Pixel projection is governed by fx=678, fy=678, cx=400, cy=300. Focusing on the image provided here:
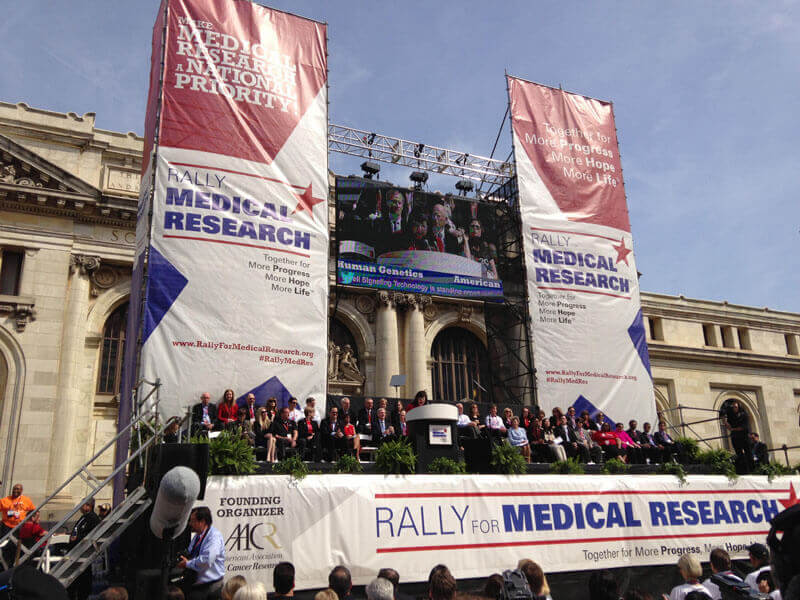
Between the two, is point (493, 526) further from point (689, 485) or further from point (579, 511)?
point (689, 485)

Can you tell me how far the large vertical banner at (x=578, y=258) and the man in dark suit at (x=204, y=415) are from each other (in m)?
8.89

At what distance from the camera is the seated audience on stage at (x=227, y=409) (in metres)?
13.2

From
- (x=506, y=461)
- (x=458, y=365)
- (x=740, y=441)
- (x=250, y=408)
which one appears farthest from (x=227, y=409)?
(x=458, y=365)

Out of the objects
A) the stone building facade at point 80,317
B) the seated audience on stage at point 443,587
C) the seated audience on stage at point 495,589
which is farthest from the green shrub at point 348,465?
the seated audience on stage at point 443,587

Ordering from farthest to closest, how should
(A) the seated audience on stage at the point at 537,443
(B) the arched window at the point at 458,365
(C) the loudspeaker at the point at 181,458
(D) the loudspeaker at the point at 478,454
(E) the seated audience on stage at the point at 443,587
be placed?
(B) the arched window at the point at 458,365 → (A) the seated audience on stage at the point at 537,443 → (D) the loudspeaker at the point at 478,454 → (C) the loudspeaker at the point at 181,458 → (E) the seated audience on stage at the point at 443,587

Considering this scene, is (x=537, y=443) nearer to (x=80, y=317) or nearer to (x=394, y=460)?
(x=394, y=460)

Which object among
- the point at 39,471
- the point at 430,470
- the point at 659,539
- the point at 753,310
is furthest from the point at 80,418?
the point at 753,310

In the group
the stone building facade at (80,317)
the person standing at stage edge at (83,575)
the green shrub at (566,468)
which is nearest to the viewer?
the person standing at stage edge at (83,575)

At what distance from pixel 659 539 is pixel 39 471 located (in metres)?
16.9

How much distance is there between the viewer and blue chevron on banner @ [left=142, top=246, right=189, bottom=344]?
14000 mm

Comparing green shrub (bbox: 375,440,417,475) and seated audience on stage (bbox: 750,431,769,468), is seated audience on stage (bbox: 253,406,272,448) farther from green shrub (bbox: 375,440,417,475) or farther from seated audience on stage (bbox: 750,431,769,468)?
seated audience on stage (bbox: 750,431,769,468)

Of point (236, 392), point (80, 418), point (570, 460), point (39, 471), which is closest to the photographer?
point (570, 460)

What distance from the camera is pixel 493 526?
Result: 11258mm

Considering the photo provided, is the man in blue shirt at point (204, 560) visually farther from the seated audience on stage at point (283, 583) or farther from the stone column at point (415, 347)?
the stone column at point (415, 347)
